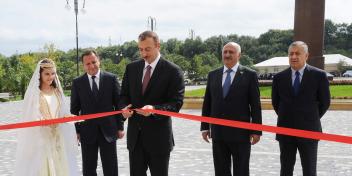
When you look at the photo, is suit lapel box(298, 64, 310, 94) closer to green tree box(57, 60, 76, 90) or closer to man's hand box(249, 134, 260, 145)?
man's hand box(249, 134, 260, 145)

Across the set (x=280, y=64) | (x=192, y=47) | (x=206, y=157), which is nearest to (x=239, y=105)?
(x=206, y=157)

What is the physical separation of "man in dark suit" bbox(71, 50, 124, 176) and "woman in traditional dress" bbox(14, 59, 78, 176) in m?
0.26

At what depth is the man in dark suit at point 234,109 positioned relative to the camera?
462 centimetres

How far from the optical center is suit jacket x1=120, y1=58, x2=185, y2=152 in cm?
411

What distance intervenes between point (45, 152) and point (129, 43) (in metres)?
96.5

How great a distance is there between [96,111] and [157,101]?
146 cm

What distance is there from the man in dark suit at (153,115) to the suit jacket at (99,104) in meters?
1.15

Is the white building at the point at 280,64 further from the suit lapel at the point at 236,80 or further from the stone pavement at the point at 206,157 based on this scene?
the suit lapel at the point at 236,80

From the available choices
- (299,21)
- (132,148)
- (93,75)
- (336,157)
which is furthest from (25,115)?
(299,21)

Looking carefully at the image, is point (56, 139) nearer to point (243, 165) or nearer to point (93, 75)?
point (93, 75)

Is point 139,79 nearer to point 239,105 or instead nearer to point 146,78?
point 146,78

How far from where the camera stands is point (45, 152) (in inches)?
190

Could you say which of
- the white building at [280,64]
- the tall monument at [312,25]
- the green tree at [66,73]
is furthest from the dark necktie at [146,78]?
the white building at [280,64]

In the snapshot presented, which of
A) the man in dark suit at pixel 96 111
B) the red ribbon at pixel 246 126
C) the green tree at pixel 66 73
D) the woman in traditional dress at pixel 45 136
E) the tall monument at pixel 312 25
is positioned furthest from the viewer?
the green tree at pixel 66 73
